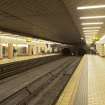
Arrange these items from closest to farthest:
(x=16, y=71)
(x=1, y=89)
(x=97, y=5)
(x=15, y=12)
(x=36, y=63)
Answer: (x=15, y=12) < (x=97, y=5) < (x=1, y=89) < (x=16, y=71) < (x=36, y=63)

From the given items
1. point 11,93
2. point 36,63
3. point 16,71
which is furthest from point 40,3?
point 36,63

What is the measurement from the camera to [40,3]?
17.2 ft

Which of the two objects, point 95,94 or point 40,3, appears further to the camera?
point 95,94

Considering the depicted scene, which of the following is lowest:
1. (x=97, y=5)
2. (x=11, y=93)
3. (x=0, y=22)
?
(x=11, y=93)

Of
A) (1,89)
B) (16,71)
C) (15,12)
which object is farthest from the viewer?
(16,71)

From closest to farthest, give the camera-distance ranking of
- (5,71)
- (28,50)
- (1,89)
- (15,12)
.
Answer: (15,12) < (1,89) < (5,71) < (28,50)

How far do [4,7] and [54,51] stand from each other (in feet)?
129

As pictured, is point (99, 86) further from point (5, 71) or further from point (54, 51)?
point (54, 51)

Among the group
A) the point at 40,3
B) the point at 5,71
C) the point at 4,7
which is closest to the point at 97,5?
the point at 40,3

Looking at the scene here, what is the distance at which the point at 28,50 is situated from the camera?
34.7 meters

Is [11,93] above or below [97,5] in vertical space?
below

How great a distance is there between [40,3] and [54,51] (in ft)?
129

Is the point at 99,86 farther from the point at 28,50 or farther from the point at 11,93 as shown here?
the point at 28,50

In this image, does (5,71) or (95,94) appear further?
(5,71)
